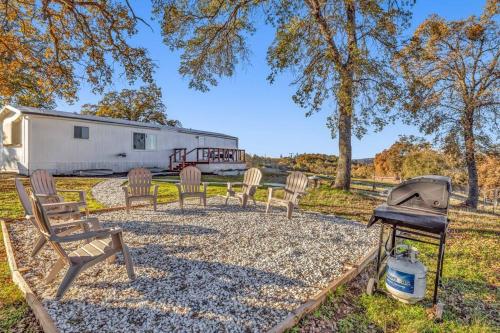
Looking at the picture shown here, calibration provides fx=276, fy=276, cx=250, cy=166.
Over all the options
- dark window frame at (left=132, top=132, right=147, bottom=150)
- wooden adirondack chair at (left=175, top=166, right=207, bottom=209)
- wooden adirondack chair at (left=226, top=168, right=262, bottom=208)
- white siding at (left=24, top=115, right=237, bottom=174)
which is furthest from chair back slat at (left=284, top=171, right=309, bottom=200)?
dark window frame at (left=132, top=132, right=147, bottom=150)

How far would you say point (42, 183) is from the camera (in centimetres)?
525

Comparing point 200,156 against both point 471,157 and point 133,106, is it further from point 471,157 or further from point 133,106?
point 471,157

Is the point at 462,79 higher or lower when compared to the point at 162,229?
higher

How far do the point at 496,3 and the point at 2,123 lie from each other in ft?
75.7

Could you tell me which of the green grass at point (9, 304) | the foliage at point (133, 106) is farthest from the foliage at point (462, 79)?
the foliage at point (133, 106)

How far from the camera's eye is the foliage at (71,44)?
7855 millimetres

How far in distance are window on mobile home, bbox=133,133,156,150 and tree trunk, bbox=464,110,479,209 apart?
16.0 m

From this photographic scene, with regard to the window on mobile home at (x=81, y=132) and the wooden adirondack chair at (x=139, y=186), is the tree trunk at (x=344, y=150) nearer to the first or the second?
the wooden adirondack chair at (x=139, y=186)

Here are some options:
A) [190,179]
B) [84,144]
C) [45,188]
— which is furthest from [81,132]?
[190,179]

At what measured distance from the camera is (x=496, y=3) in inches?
421

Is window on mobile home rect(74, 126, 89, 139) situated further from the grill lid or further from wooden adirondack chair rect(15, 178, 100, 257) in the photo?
the grill lid

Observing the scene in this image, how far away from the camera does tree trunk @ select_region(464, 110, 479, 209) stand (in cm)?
1109

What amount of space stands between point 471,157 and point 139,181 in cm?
1271

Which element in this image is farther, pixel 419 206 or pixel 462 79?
pixel 462 79
